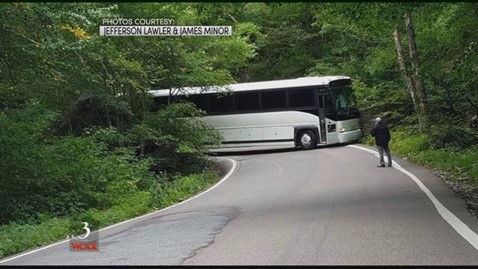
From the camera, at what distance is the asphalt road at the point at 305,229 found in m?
7.00

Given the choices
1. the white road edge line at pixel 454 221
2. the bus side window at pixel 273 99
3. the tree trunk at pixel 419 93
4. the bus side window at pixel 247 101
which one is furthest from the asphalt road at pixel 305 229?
the bus side window at pixel 247 101

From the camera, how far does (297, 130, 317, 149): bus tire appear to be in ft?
90.0

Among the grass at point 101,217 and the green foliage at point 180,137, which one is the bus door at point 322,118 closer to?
the green foliage at point 180,137

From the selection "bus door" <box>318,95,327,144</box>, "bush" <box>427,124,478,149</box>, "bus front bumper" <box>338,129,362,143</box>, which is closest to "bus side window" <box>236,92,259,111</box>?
"bus door" <box>318,95,327,144</box>

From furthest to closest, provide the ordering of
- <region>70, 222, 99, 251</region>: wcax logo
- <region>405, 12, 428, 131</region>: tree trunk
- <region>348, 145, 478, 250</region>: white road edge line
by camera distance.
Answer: <region>405, 12, 428, 131</region>: tree trunk → <region>70, 222, 99, 251</region>: wcax logo → <region>348, 145, 478, 250</region>: white road edge line

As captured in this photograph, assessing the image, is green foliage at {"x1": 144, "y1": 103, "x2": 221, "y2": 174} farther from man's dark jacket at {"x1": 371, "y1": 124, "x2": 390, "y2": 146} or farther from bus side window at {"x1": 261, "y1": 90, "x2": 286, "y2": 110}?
man's dark jacket at {"x1": 371, "y1": 124, "x2": 390, "y2": 146}

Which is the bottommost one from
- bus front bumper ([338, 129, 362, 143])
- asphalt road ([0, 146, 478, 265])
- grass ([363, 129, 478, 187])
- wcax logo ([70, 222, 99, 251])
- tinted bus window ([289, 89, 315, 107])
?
wcax logo ([70, 222, 99, 251])

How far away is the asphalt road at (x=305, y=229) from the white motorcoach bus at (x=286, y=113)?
39.6 ft

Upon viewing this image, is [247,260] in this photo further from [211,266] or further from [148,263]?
[148,263]

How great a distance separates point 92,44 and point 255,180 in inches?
256

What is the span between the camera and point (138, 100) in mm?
22031

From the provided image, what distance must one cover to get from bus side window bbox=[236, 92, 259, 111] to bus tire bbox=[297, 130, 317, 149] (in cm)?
282

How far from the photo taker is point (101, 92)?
65.2ft

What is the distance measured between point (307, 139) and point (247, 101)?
3.89 metres
